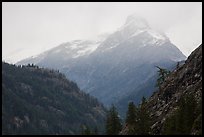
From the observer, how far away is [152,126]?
86.2 m

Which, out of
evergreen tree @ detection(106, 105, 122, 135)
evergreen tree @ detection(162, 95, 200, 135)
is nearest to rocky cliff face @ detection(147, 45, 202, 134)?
evergreen tree @ detection(106, 105, 122, 135)

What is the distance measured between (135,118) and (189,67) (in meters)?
20.2

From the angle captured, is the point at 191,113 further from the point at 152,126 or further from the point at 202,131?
the point at 152,126

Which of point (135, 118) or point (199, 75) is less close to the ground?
point (199, 75)

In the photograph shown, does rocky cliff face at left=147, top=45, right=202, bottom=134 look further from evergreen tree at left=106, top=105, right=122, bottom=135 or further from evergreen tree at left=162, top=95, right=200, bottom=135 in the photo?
evergreen tree at left=162, top=95, right=200, bottom=135

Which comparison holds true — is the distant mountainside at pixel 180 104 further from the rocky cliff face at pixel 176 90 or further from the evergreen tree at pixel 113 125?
the evergreen tree at pixel 113 125

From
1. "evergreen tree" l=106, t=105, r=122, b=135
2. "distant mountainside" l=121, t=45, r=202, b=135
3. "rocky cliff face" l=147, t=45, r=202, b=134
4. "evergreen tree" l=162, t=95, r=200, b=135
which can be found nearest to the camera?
"evergreen tree" l=162, t=95, r=200, b=135

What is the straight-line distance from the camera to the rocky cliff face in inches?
3407

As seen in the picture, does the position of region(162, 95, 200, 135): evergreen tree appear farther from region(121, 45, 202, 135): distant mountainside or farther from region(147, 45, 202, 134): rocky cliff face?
region(147, 45, 202, 134): rocky cliff face

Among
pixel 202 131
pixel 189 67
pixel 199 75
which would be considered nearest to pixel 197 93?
pixel 199 75

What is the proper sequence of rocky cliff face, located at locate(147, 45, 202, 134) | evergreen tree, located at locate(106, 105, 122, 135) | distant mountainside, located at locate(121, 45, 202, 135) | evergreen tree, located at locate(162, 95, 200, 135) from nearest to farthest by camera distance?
evergreen tree, located at locate(162, 95, 200, 135), distant mountainside, located at locate(121, 45, 202, 135), rocky cliff face, located at locate(147, 45, 202, 134), evergreen tree, located at locate(106, 105, 122, 135)

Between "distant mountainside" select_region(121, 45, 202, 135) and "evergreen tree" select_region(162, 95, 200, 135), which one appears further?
"distant mountainside" select_region(121, 45, 202, 135)

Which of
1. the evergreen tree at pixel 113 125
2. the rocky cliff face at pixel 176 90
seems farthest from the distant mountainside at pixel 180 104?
the evergreen tree at pixel 113 125

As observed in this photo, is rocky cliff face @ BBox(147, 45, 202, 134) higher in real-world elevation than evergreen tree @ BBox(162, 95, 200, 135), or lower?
higher
